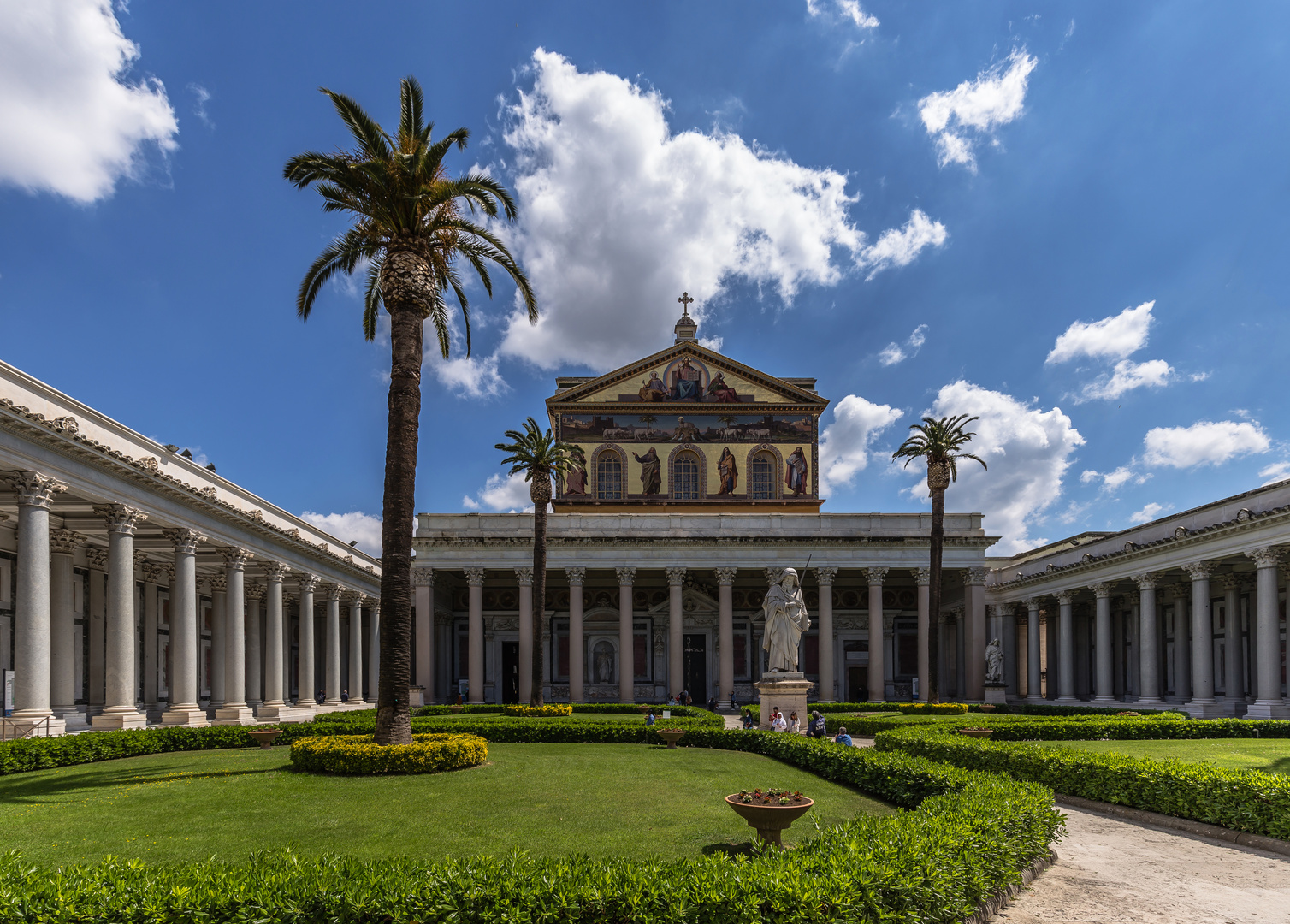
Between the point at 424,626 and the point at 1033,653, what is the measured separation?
35.8 m

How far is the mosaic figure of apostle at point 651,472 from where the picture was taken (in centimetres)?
5297

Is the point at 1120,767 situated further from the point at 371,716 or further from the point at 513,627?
the point at 513,627

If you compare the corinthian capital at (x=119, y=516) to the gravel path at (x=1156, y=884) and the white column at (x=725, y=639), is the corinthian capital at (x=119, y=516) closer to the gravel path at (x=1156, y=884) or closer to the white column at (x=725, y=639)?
the gravel path at (x=1156, y=884)

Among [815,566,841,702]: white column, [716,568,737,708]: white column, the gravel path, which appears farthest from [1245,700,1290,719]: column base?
the gravel path

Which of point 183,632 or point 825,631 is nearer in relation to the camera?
point 183,632

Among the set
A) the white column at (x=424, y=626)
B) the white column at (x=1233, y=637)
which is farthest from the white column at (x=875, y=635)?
the white column at (x=424, y=626)

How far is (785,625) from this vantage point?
26.3 metres

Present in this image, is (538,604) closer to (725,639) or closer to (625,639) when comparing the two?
(625,639)

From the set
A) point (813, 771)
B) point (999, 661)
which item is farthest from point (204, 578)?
point (999, 661)

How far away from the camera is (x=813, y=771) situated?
18.3 m

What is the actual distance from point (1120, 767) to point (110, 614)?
86.3 feet

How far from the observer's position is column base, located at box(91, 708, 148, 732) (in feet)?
80.6

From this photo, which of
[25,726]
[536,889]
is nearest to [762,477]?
[25,726]

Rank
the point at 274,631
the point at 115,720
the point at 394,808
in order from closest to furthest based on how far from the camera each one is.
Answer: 1. the point at 394,808
2. the point at 115,720
3. the point at 274,631
